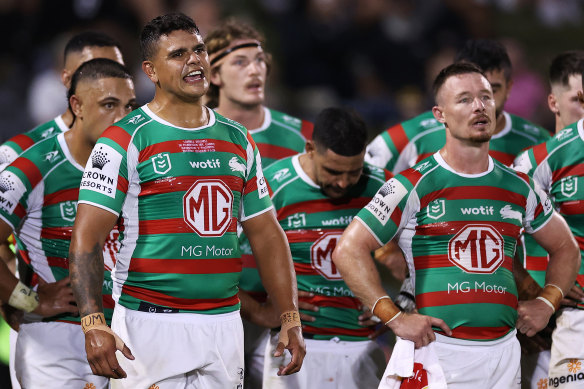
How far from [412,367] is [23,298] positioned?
2.12 m

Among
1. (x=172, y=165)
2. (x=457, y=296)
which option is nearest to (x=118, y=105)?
(x=172, y=165)

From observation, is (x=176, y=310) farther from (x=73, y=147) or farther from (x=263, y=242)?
(x=73, y=147)

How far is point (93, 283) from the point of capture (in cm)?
388

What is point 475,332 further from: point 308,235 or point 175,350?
point 175,350

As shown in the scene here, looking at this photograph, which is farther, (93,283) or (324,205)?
(324,205)

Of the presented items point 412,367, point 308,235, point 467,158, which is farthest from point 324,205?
point 412,367

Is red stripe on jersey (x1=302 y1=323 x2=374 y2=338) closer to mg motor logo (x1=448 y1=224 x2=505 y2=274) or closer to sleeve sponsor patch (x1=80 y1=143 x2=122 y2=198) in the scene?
mg motor logo (x1=448 y1=224 x2=505 y2=274)

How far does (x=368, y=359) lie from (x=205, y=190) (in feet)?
6.04

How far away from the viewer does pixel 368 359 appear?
5.37 metres

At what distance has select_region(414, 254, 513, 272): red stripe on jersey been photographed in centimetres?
464

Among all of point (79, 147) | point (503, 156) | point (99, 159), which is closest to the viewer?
point (99, 159)

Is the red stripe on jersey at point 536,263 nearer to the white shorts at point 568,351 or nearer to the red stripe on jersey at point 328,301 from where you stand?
the white shorts at point 568,351

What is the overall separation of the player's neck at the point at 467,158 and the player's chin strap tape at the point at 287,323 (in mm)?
1189

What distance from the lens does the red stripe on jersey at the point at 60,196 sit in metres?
4.94
